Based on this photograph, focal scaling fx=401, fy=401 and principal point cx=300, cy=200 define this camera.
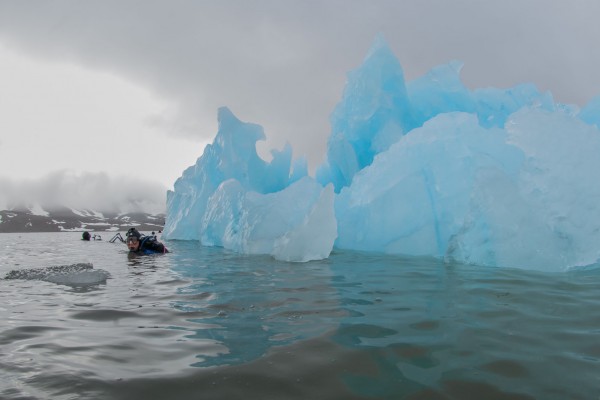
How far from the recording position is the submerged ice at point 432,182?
8.53 meters

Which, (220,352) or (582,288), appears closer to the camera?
(220,352)

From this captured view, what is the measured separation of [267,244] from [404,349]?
9984mm

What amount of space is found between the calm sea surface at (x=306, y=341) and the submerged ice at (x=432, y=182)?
257 centimetres

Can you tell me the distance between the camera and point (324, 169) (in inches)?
845

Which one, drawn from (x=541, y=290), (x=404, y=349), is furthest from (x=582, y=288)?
(x=404, y=349)

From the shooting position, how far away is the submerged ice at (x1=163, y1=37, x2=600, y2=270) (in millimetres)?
8531

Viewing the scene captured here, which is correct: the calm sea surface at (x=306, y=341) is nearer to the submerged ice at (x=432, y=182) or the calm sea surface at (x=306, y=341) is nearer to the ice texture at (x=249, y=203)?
the submerged ice at (x=432, y=182)

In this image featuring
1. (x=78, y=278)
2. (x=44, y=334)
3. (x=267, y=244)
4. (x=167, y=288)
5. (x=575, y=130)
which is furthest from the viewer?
(x=267, y=244)

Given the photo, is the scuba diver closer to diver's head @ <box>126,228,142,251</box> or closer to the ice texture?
diver's head @ <box>126,228,142,251</box>

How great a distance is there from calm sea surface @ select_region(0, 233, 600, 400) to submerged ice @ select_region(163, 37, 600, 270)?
2571mm

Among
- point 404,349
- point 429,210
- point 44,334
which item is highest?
point 429,210

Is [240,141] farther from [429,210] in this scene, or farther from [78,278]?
[78,278]

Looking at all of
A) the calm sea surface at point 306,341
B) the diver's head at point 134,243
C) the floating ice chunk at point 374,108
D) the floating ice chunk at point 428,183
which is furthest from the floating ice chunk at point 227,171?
the calm sea surface at point 306,341

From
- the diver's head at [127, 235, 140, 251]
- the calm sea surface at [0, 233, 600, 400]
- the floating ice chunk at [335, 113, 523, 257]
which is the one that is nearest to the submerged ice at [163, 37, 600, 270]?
the floating ice chunk at [335, 113, 523, 257]
